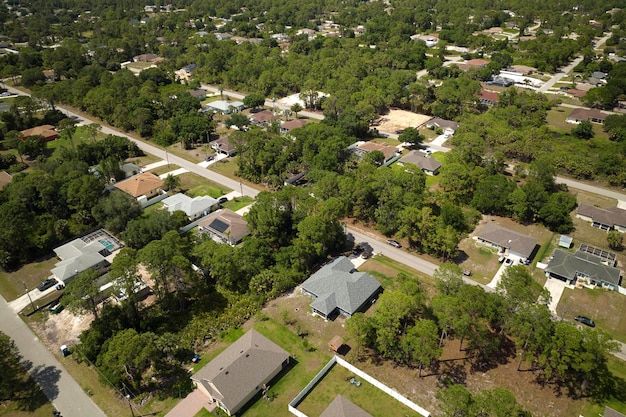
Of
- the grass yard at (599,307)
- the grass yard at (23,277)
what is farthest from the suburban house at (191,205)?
the grass yard at (599,307)

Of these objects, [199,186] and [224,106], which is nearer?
[199,186]

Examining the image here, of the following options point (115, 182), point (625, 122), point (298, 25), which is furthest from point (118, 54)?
point (625, 122)

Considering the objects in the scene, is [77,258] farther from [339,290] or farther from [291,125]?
[291,125]

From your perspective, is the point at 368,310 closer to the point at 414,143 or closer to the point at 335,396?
the point at 335,396

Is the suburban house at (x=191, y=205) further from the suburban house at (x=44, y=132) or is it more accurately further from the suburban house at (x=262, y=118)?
the suburban house at (x=44, y=132)


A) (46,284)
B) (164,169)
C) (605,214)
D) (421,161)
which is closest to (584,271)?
(605,214)

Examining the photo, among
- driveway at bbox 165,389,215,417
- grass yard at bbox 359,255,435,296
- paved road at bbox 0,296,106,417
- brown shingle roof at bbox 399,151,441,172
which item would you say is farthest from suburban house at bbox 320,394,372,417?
brown shingle roof at bbox 399,151,441,172

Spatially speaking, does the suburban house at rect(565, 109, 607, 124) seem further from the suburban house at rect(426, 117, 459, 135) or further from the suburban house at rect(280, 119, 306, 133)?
the suburban house at rect(280, 119, 306, 133)
